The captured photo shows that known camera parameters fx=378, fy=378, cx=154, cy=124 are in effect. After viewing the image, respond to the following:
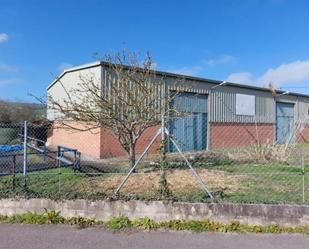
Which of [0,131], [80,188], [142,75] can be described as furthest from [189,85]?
[80,188]

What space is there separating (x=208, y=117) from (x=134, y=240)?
1797 centimetres

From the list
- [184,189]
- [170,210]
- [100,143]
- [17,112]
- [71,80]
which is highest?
[71,80]

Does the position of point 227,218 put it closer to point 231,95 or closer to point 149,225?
point 149,225

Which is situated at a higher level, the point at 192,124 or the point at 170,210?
the point at 192,124

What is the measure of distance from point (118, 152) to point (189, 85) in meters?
6.42

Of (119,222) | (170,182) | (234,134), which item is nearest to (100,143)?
(170,182)

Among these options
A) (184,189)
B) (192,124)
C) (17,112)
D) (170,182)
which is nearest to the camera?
(184,189)

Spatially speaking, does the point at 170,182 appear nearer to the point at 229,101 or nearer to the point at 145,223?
the point at 145,223

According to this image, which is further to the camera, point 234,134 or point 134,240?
point 234,134

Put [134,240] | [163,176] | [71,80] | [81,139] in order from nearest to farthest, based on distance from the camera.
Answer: [134,240] → [163,176] → [81,139] → [71,80]

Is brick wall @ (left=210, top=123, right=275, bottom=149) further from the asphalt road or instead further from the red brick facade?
the asphalt road

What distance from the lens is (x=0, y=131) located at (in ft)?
78.3

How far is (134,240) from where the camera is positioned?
5906 millimetres

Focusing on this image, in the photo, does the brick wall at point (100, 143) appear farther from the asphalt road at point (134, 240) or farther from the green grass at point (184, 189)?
the asphalt road at point (134, 240)
